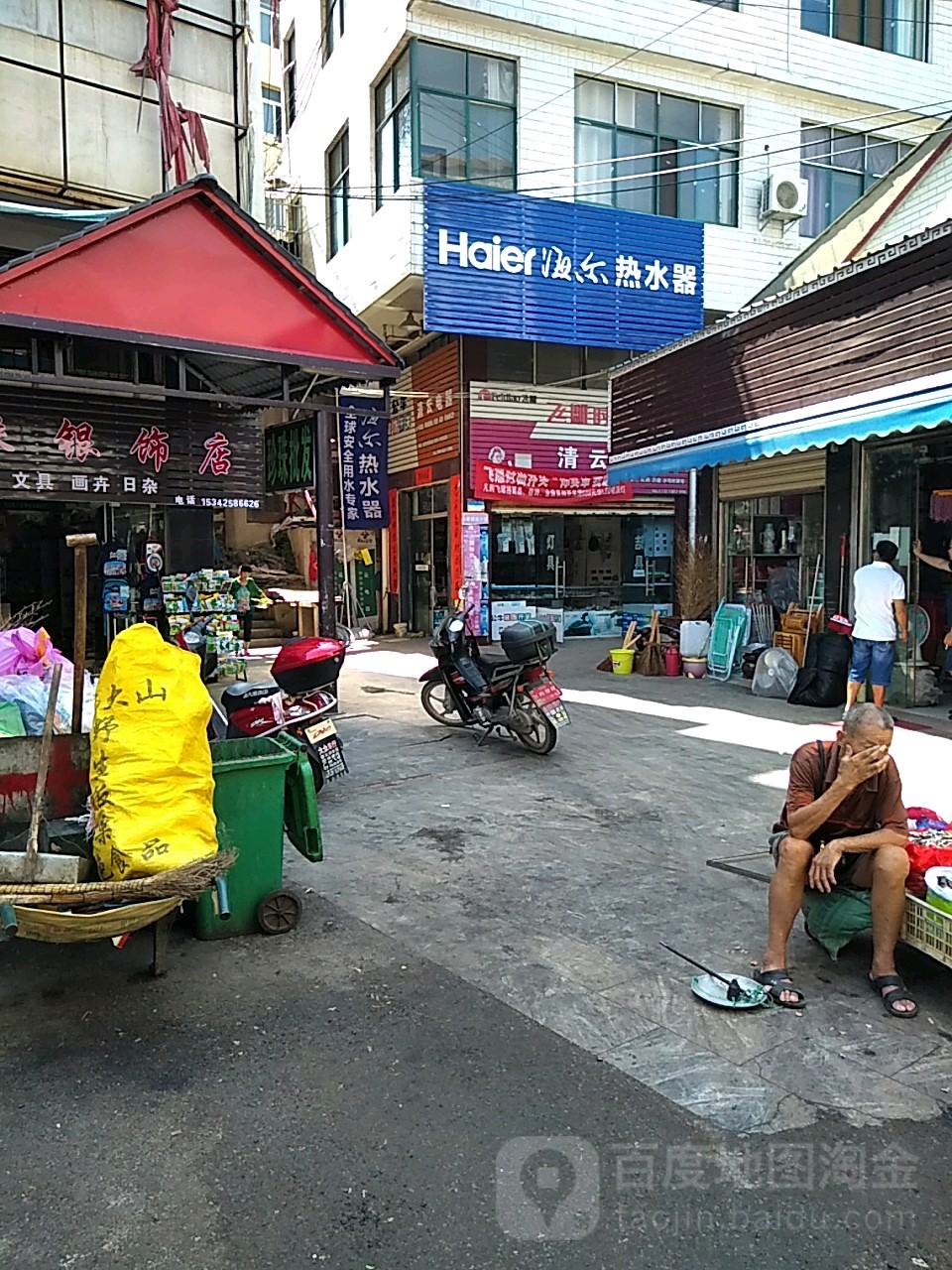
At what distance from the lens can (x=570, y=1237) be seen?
2.38 meters

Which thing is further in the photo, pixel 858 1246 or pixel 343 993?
pixel 343 993

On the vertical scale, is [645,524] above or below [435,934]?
above

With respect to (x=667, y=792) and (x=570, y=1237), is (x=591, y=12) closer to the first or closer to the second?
(x=667, y=792)

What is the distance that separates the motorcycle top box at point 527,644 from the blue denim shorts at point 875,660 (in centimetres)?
332

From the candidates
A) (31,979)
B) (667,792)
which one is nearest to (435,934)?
(31,979)

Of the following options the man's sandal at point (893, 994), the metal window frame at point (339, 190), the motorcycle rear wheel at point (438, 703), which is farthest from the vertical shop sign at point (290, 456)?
the metal window frame at point (339, 190)

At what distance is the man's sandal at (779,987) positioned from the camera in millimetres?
3570

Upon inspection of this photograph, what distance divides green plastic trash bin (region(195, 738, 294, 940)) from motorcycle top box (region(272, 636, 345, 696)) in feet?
7.74

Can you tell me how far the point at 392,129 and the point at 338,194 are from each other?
2857 millimetres

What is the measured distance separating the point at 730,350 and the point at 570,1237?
9.51 metres

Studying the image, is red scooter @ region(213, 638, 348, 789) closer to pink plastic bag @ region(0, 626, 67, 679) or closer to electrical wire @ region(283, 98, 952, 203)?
pink plastic bag @ region(0, 626, 67, 679)

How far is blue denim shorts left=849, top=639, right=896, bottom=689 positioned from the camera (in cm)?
909

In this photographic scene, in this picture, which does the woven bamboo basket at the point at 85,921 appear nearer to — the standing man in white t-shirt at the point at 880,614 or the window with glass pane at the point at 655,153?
the standing man in white t-shirt at the point at 880,614

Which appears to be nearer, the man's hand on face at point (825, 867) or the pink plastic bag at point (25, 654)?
the man's hand on face at point (825, 867)
